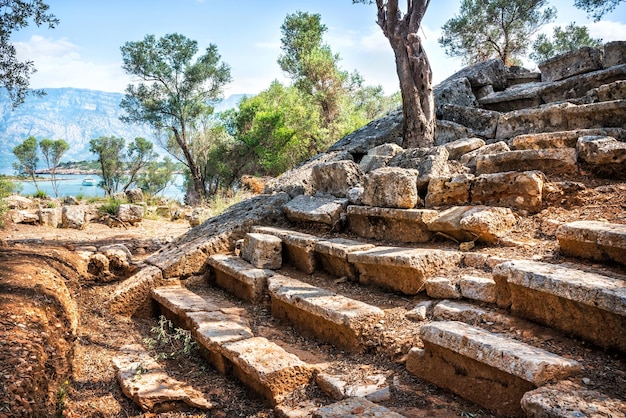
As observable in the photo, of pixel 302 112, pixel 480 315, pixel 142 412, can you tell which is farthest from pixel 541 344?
pixel 302 112

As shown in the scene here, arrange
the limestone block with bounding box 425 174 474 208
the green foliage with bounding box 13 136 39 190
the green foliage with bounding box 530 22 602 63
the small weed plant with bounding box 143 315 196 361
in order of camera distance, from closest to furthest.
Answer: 1. the small weed plant with bounding box 143 315 196 361
2. the limestone block with bounding box 425 174 474 208
3. the green foliage with bounding box 530 22 602 63
4. the green foliage with bounding box 13 136 39 190

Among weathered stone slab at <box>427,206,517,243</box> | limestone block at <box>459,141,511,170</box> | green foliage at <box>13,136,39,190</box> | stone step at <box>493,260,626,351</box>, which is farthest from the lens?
green foliage at <box>13,136,39,190</box>

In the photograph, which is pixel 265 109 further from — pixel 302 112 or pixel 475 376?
pixel 475 376

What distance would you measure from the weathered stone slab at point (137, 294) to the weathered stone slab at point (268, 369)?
6.72 feet

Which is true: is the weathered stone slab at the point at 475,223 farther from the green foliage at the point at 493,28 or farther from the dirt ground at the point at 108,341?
the green foliage at the point at 493,28

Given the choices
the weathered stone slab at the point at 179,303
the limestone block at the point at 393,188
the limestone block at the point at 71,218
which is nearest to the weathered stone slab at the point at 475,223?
the limestone block at the point at 393,188

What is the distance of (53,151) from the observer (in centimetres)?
3494

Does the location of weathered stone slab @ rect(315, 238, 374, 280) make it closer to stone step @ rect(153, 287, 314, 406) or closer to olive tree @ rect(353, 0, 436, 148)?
stone step @ rect(153, 287, 314, 406)

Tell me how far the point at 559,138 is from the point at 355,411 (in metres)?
3.67

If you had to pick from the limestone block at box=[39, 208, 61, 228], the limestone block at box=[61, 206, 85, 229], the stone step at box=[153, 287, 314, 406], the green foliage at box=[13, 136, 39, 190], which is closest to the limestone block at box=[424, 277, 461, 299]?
the stone step at box=[153, 287, 314, 406]

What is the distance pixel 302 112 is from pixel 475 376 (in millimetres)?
20362

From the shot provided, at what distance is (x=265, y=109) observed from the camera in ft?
85.4

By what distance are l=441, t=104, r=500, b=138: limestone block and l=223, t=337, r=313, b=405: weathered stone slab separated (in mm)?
4447

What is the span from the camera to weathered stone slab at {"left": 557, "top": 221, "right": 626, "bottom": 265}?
261cm
